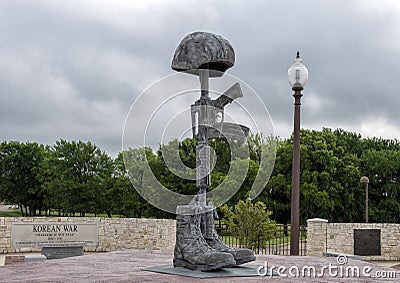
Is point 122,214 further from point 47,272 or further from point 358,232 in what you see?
point 47,272

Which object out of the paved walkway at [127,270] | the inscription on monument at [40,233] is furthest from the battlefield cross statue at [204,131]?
the inscription on monument at [40,233]

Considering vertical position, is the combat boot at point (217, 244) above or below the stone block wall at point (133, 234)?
above

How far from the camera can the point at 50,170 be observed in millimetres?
33750

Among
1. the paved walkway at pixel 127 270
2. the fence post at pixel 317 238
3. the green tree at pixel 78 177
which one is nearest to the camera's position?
the paved walkway at pixel 127 270

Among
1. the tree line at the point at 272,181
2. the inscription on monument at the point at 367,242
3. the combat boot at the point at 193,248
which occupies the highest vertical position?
the tree line at the point at 272,181

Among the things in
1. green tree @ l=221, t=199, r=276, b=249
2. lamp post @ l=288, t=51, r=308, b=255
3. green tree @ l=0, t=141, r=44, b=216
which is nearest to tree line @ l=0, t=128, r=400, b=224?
green tree @ l=0, t=141, r=44, b=216

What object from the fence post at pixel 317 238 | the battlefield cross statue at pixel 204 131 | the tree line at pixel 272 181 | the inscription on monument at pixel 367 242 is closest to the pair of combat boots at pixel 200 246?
the battlefield cross statue at pixel 204 131

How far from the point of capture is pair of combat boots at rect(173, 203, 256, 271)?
721cm

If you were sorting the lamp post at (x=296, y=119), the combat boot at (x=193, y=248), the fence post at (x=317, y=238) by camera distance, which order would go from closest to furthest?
the combat boot at (x=193, y=248), the lamp post at (x=296, y=119), the fence post at (x=317, y=238)

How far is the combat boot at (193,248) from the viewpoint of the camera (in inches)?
283

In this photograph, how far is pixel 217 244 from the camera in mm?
7879

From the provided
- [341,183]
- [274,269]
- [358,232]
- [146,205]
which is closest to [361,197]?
[341,183]

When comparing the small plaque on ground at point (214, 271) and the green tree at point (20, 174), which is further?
the green tree at point (20, 174)

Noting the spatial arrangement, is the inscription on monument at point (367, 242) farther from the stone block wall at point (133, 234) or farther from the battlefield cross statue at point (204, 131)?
the battlefield cross statue at point (204, 131)
